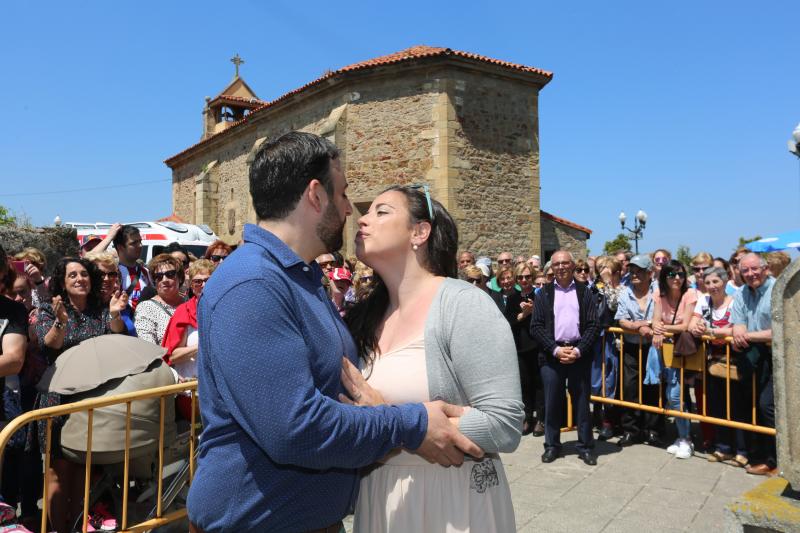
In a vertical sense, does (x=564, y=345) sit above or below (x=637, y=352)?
above

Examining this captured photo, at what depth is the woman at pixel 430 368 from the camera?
1.87 meters

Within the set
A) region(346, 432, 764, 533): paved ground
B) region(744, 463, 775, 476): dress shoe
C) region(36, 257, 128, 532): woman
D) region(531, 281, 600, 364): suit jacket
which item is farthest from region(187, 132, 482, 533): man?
region(744, 463, 775, 476): dress shoe

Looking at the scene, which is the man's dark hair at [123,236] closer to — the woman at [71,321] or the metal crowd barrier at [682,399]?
the woman at [71,321]

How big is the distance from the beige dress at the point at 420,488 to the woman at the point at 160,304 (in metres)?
3.20

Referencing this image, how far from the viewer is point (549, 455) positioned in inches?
216

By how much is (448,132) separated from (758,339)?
11612 mm

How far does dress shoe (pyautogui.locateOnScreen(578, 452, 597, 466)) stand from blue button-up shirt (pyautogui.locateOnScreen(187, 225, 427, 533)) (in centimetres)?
428

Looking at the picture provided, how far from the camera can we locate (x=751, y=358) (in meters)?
5.33

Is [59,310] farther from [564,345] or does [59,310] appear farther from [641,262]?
[641,262]

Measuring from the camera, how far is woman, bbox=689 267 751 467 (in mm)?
5453

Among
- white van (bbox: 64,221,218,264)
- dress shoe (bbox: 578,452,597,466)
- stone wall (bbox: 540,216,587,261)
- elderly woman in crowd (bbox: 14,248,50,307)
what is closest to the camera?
dress shoe (bbox: 578,452,597,466)

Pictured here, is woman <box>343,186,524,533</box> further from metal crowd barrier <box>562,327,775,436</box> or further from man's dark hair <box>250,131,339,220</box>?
metal crowd barrier <box>562,327,775,436</box>

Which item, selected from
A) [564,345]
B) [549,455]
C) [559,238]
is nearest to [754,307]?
[564,345]

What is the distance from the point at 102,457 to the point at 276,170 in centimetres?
231
